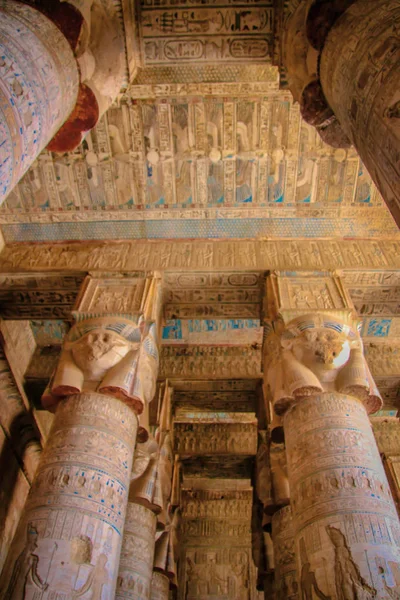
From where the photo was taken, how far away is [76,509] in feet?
9.70

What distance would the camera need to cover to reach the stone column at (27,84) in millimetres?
2574

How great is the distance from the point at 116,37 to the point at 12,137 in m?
2.52

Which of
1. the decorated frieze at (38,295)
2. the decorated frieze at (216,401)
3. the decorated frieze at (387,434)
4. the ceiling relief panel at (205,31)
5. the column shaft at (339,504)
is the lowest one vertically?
the column shaft at (339,504)

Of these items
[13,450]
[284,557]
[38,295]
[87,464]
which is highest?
[38,295]

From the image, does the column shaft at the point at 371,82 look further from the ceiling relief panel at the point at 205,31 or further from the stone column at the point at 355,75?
the ceiling relief panel at the point at 205,31

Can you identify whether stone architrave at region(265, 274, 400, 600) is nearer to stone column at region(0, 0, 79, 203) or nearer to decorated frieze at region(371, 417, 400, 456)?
stone column at region(0, 0, 79, 203)

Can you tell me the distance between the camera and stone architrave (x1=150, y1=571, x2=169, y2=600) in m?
5.84

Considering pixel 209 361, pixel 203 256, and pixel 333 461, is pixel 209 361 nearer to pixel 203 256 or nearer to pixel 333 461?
pixel 203 256

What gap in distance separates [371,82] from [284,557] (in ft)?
16.8

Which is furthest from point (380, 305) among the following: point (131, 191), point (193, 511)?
point (193, 511)

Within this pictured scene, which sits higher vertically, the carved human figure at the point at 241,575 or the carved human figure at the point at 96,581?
the carved human figure at the point at 241,575

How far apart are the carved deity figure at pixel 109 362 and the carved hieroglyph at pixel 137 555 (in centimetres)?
190

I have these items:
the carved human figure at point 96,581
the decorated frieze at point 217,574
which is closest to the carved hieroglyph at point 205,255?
the carved human figure at point 96,581

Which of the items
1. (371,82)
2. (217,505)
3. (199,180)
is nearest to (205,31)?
(199,180)
